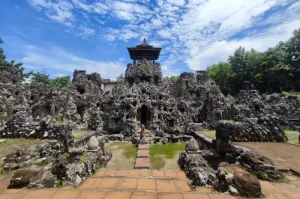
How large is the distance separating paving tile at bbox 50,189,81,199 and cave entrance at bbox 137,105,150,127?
55.2 feet

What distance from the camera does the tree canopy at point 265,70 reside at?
29.7 m

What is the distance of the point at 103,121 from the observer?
2138 cm

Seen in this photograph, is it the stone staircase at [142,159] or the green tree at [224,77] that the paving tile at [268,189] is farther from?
the green tree at [224,77]

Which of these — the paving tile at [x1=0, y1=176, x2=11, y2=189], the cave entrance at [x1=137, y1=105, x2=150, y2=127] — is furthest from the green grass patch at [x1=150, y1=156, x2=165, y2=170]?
the cave entrance at [x1=137, y1=105, x2=150, y2=127]

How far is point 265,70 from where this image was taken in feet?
108

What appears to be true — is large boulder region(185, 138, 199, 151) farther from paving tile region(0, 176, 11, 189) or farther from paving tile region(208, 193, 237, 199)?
paving tile region(0, 176, 11, 189)

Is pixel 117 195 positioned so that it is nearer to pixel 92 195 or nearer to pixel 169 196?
pixel 92 195

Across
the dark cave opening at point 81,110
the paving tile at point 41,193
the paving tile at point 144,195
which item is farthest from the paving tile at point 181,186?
the dark cave opening at point 81,110

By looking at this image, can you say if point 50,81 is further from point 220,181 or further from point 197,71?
point 220,181

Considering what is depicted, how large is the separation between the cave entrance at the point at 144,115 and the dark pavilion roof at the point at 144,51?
13728 mm

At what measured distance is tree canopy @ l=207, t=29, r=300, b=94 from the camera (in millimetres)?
29688

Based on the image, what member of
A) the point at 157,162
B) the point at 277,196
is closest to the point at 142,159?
the point at 157,162

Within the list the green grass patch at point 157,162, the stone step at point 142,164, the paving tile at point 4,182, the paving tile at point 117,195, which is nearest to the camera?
Answer: the paving tile at point 117,195

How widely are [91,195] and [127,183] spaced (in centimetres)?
115
